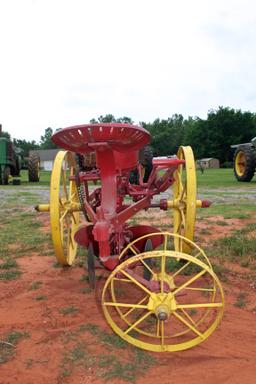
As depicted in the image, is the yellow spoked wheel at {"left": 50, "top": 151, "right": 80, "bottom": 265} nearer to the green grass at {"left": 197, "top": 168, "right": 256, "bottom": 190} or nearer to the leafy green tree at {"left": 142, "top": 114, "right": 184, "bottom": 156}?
the green grass at {"left": 197, "top": 168, "right": 256, "bottom": 190}

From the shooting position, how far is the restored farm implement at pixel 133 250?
2746mm

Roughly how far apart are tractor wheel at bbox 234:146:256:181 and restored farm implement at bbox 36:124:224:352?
11.3 m

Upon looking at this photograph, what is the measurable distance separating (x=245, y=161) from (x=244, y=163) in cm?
68

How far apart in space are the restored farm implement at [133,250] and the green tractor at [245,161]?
37.0ft

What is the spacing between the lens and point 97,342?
290 cm

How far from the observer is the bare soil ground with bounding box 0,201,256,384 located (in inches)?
99.6

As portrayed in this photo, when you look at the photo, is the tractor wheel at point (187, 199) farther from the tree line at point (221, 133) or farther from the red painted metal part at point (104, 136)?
the tree line at point (221, 133)

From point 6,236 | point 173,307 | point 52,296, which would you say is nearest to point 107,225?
point 173,307

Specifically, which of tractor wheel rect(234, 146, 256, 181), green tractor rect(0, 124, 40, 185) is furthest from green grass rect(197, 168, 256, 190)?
green tractor rect(0, 124, 40, 185)

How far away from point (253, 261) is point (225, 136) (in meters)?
53.3

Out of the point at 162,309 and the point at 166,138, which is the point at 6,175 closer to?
the point at 162,309

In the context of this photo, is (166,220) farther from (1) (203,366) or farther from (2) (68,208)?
(1) (203,366)

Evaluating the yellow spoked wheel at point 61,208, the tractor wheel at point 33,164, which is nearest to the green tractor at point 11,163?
the tractor wheel at point 33,164

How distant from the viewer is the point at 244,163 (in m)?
16.4
